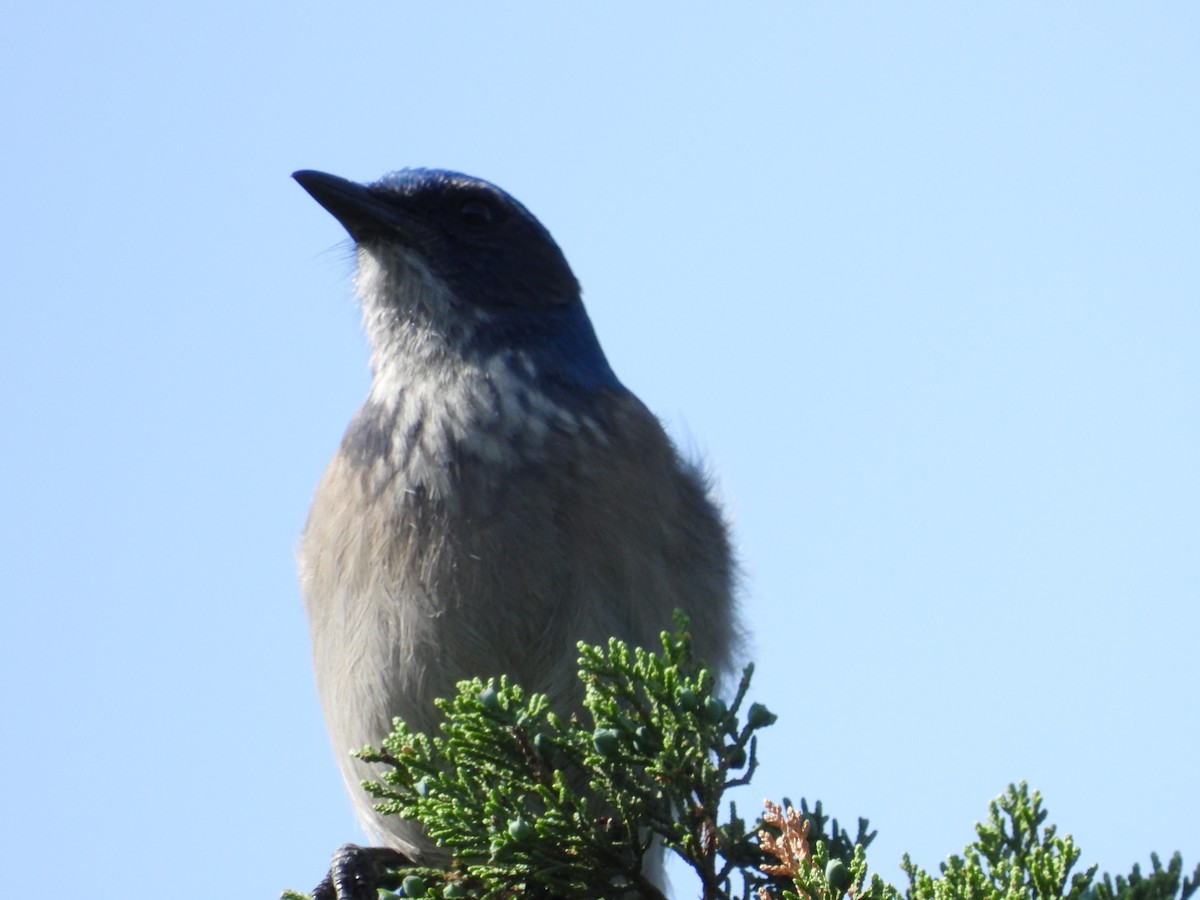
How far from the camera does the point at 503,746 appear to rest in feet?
12.9

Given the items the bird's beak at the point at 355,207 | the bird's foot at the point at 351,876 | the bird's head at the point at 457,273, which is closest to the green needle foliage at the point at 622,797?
the bird's foot at the point at 351,876

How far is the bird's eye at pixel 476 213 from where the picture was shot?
6.93 m

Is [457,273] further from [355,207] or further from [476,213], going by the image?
[355,207]

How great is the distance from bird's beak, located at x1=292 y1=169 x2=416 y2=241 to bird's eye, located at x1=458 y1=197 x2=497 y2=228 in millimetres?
238

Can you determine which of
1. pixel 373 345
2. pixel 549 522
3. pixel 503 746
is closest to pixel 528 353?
pixel 373 345

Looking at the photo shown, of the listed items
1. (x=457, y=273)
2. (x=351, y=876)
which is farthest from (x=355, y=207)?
(x=351, y=876)

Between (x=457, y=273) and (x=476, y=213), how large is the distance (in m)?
0.37

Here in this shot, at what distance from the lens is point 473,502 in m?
5.65

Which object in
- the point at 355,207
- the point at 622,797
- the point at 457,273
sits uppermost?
the point at 355,207

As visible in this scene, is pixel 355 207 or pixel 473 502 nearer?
pixel 473 502

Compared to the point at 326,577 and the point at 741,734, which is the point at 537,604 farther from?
the point at 741,734

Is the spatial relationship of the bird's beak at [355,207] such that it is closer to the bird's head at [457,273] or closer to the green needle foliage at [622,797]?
the bird's head at [457,273]

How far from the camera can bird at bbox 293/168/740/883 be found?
5.53 m

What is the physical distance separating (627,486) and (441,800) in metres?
2.13
